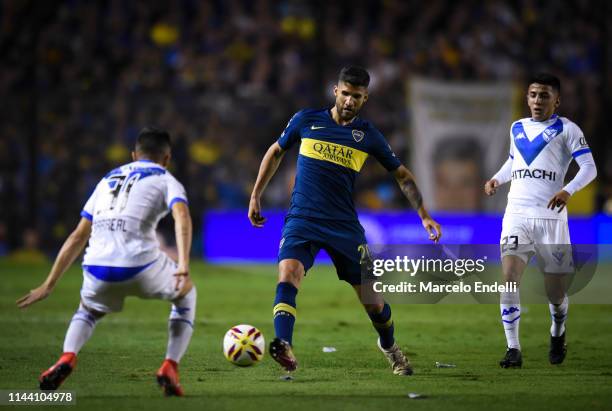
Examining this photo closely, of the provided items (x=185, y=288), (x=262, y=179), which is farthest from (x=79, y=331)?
(x=262, y=179)

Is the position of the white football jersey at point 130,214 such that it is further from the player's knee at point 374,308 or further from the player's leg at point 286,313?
the player's knee at point 374,308

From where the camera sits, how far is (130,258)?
22.6ft

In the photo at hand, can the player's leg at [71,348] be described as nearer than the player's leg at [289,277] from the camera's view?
Yes

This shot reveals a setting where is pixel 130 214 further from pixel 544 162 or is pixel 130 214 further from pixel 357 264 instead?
pixel 544 162

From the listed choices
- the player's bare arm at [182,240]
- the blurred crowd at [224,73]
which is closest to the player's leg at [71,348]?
the player's bare arm at [182,240]

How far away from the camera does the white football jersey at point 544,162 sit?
29.3 feet

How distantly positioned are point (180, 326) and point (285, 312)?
3.19ft

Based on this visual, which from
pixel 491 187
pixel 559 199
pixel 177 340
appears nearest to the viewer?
pixel 177 340

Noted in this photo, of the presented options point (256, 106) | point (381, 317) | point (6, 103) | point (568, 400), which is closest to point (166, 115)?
point (256, 106)

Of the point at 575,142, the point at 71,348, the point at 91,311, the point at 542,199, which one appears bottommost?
the point at 71,348

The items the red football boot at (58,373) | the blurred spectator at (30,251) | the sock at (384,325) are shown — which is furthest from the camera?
the blurred spectator at (30,251)

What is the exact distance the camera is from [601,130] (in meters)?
22.0

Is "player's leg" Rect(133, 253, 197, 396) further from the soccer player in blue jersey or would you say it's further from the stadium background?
the stadium background

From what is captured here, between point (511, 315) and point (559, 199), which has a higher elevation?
point (559, 199)
